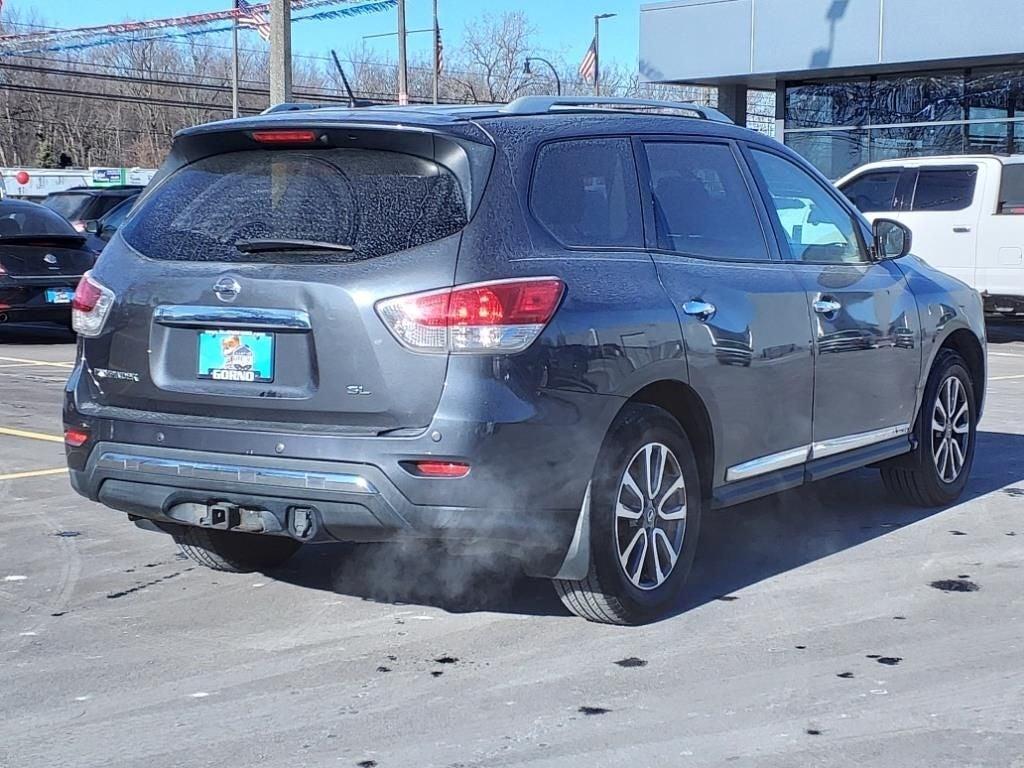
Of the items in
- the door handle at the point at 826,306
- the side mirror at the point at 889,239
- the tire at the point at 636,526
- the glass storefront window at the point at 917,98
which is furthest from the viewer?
the glass storefront window at the point at 917,98

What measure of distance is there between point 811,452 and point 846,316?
2.07 feet

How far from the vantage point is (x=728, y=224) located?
5.68 m

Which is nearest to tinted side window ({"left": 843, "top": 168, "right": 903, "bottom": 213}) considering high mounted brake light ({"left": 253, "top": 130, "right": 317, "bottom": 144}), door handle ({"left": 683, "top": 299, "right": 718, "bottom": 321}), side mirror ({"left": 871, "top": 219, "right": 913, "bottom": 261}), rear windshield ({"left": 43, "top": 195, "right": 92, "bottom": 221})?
side mirror ({"left": 871, "top": 219, "right": 913, "bottom": 261})

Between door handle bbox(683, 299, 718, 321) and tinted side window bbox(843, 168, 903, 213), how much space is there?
12.4m

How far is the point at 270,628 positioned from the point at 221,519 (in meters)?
0.60

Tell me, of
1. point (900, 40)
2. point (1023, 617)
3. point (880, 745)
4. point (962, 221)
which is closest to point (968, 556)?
point (1023, 617)

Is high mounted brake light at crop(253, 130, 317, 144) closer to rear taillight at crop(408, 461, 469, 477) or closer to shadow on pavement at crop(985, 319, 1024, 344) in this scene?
rear taillight at crop(408, 461, 469, 477)

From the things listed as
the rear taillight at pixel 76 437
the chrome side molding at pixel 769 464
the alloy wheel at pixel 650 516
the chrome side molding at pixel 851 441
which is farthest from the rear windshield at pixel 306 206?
the chrome side molding at pixel 851 441

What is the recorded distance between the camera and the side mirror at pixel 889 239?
6.62 metres

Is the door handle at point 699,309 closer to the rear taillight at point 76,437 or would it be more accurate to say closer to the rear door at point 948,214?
the rear taillight at point 76,437

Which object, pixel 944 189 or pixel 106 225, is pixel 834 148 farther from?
pixel 106 225

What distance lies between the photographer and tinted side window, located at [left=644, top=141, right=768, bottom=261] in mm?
5352

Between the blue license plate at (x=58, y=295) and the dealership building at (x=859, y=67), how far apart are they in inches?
506

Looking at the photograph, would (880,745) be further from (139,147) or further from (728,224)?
(139,147)
